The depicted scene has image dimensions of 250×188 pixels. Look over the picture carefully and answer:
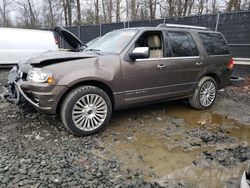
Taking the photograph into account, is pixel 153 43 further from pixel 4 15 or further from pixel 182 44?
pixel 4 15

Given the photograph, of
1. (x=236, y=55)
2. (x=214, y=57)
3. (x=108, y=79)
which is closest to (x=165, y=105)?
(x=214, y=57)

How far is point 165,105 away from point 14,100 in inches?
137

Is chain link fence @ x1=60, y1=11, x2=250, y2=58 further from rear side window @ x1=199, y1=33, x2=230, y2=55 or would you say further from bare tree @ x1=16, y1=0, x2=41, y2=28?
bare tree @ x1=16, y1=0, x2=41, y2=28

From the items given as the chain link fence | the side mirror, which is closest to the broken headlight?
the side mirror

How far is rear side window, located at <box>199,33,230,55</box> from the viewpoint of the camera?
5.70 meters

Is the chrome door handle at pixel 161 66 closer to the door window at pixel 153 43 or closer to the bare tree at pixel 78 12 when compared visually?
the door window at pixel 153 43

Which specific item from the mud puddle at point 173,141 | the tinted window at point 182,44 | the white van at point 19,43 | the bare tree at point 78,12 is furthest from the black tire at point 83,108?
the bare tree at point 78,12

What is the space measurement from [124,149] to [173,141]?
2.99 feet

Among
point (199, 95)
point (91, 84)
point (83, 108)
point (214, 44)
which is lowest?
point (199, 95)

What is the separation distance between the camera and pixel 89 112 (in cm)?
413

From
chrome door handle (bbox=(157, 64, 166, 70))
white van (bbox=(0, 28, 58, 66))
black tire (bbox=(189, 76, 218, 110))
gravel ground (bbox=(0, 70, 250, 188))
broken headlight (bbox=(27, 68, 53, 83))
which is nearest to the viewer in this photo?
gravel ground (bbox=(0, 70, 250, 188))

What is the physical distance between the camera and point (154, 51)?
495 cm

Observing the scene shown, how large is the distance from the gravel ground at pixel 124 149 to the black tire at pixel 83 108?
15cm

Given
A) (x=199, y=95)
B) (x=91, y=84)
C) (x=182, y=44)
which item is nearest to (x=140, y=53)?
(x=91, y=84)
